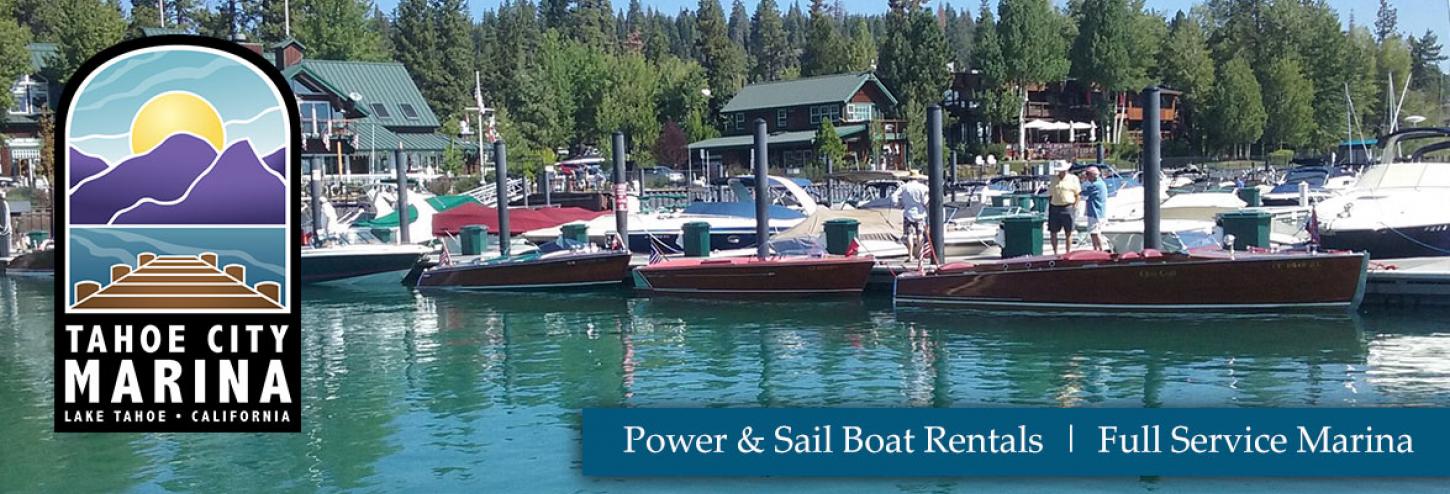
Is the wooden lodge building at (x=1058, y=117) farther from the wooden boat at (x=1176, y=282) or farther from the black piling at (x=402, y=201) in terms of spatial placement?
the wooden boat at (x=1176, y=282)

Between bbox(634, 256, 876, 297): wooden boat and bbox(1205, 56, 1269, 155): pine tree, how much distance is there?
55776 millimetres

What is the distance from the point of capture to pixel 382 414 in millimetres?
13750

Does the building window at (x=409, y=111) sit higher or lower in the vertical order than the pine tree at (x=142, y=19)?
lower

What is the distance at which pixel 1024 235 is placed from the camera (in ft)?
81.1

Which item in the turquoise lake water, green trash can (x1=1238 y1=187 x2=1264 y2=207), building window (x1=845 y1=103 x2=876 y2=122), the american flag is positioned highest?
building window (x1=845 y1=103 x2=876 y2=122)

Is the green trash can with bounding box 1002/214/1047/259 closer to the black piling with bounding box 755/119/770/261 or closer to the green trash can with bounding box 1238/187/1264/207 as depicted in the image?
the black piling with bounding box 755/119/770/261

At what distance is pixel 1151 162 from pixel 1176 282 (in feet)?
6.55

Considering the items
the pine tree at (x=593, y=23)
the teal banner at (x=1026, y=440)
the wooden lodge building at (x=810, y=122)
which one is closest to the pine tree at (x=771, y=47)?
the pine tree at (x=593, y=23)

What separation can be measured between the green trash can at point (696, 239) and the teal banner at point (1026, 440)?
21.0m

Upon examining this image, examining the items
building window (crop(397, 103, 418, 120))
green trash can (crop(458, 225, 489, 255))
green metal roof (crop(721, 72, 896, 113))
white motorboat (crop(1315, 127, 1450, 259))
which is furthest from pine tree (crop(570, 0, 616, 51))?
white motorboat (crop(1315, 127, 1450, 259))

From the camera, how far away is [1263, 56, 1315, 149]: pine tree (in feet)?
242

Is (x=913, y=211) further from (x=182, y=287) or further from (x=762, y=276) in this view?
(x=182, y=287)

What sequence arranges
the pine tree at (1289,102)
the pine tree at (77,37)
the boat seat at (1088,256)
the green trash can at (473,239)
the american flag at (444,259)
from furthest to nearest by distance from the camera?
the pine tree at (1289,102) < the pine tree at (77,37) < the green trash can at (473,239) < the american flag at (444,259) < the boat seat at (1088,256)

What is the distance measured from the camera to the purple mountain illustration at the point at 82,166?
465cm
